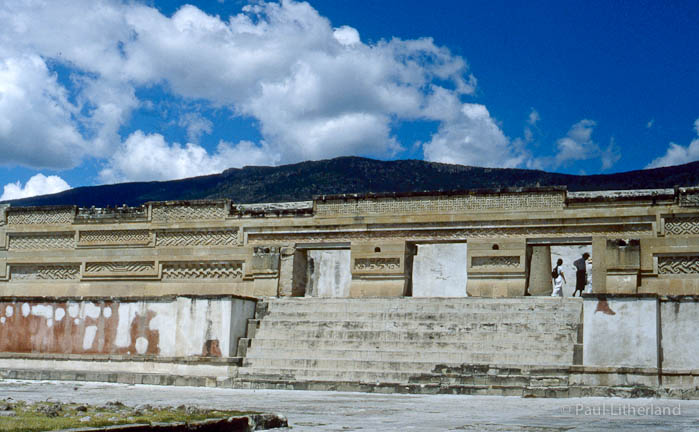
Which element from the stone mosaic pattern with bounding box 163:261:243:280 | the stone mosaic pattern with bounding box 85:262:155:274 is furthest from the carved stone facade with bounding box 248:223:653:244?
the stone mosaic pattern with bounding box 85:262:155:274

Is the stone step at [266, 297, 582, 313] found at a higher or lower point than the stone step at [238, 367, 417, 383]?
higher

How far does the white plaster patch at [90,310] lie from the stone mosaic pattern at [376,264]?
572cm

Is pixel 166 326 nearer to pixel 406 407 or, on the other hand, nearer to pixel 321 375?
pixel 321 375

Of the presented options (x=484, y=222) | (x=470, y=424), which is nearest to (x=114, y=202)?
(x=484, y=222)

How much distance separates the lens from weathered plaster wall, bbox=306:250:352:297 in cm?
2505

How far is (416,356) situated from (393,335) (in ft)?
2.79

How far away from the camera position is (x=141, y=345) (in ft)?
47.1

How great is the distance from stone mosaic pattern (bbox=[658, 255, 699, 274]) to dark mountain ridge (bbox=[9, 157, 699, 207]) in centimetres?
1183

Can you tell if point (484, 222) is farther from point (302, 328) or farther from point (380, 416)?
point (380, 416)

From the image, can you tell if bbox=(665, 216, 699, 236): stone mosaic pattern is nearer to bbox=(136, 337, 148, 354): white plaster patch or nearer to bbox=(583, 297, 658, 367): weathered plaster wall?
bbox=(583, 297, 658, 367): weathered plaster wall

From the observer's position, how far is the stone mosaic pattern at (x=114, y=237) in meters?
19.9

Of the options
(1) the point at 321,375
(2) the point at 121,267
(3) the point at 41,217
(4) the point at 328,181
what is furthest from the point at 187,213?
(4) the point at 328,181

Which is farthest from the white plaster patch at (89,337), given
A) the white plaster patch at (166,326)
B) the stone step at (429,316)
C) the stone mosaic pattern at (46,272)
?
the stone mosaic pattern at (46,272)

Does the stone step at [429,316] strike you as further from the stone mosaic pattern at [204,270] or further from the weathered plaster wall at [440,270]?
the weathered plaster wall at [440,270]
